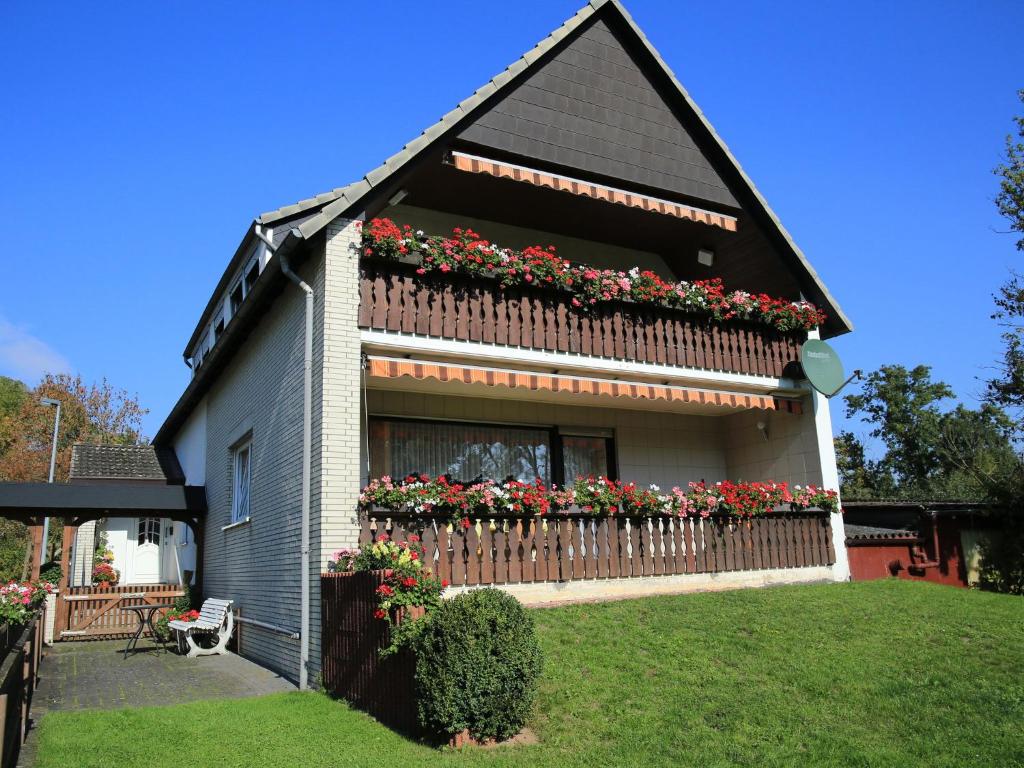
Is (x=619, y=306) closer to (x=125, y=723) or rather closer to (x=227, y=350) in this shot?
(x=227, y=350)

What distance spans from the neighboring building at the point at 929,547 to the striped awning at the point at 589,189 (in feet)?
23.3

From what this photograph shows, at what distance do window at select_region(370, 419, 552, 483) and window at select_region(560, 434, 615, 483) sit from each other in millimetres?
360

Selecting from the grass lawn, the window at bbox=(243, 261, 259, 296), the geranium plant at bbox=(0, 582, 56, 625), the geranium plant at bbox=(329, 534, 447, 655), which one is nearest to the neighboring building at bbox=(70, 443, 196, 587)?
the window at bbox=(243, 261, 259, 296)

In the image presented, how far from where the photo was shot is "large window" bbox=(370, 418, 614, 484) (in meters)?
14.5

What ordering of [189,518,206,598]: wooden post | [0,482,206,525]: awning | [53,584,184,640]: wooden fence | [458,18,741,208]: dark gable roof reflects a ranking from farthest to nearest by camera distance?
[189,518,206,598]: wooden post → [53,584,184,640]: wooden fence → [0,482,206,525]: awning → [458,18,741,208]: dark gable roof

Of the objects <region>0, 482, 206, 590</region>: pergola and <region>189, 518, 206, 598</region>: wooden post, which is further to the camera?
<region>189, 518, 206, 598</region>: wooden post

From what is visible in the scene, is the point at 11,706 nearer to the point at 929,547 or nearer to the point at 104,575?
the point at 929,547

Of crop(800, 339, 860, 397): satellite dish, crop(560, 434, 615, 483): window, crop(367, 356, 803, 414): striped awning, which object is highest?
crop(800, 339, 860, 397): satellite dish

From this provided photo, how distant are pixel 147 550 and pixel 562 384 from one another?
2177 cm

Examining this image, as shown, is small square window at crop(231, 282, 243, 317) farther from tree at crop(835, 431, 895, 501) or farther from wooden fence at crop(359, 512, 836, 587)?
tree at crop(835, 431, 895, 501)

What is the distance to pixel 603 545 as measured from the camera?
1284 cm

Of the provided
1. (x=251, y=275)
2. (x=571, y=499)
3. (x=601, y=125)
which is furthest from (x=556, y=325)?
(x=251, y=275)

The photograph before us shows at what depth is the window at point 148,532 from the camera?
29219 millimetres

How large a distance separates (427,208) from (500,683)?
10020 millimetres
